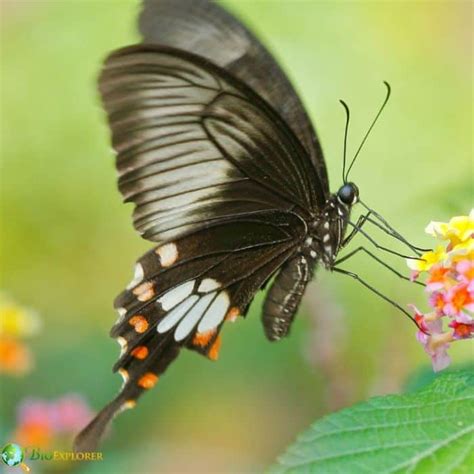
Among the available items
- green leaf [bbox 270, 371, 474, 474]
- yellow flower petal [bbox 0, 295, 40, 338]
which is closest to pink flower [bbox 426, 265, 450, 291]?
green leaf [bbox 270, 371, 474, 474]

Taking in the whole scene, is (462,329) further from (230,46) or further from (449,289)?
(230,46)

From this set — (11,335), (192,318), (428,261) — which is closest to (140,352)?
(192,318)

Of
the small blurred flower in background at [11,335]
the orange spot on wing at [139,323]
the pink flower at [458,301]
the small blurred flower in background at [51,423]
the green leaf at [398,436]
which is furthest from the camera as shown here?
the small blurred flower in background at [11,335]

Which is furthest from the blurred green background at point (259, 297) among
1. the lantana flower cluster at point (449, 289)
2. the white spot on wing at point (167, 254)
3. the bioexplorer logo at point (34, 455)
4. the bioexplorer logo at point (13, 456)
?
A: the white spot on wing at point (167, 254)

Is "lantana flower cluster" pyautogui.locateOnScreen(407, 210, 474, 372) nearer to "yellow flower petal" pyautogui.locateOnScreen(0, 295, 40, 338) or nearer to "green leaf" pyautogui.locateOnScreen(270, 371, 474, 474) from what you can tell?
"green leaf" pyautogui.locateOnScreen(270, 371, 474, 474)

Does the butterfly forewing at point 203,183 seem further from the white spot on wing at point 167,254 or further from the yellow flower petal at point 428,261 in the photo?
the yellow flower petal at point 428,261

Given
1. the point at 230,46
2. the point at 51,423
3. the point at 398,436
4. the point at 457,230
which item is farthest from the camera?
the point at 51,423
